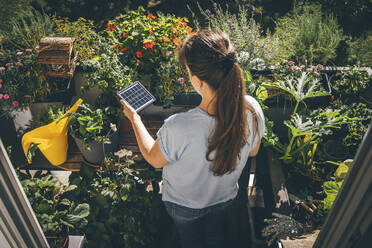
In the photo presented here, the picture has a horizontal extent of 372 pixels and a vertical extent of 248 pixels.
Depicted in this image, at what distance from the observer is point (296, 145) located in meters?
2.31

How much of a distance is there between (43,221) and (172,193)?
0.75 metres

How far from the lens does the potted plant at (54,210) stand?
1615mm

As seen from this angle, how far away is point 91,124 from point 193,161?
89 centimetres

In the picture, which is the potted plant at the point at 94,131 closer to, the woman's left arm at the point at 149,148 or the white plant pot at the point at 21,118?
the woman's left arm at the point at 149,148

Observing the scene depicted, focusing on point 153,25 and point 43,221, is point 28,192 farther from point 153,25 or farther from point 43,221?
point 153,25

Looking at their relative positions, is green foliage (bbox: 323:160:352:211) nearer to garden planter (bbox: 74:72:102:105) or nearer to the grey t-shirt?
the grey t-shirt

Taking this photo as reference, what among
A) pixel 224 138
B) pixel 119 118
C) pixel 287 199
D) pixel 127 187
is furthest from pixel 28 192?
pixel 287 199

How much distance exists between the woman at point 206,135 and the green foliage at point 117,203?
15.8 inches

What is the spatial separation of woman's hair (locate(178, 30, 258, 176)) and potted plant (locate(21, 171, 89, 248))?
0.93 m

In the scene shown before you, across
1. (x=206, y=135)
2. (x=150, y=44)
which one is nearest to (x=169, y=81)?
(x=150, y=44)

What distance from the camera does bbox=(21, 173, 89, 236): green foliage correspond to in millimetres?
1604

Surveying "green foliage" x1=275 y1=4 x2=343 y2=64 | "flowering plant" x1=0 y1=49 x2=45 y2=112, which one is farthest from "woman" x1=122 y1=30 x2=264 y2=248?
"green foliage" x1=275 y1=4 x2=343 y2=64

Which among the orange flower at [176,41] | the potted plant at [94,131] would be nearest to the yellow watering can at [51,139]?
the potted plant at [94,131]

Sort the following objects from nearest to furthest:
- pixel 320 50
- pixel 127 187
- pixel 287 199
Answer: pixel 127 187 → pixel 287 199 → pixel 320 50
